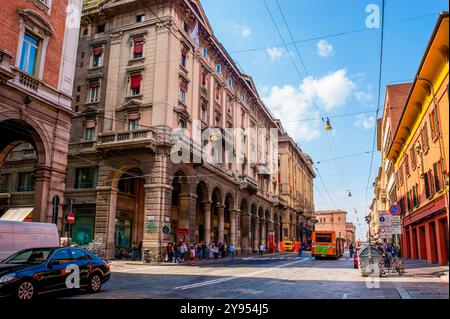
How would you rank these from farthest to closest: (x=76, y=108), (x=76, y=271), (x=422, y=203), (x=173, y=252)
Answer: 1. (x=76, y=108)
2. (x=173, y=252)
3. (x=422, y=203)
4. (x=76, y=271)

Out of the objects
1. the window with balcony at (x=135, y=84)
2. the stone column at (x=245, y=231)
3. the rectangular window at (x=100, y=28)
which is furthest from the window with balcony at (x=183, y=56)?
the stone column at (x=245, y=231)

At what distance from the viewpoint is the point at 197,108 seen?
117ft

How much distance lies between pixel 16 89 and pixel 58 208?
618 cm

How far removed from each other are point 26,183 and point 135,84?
505 inches

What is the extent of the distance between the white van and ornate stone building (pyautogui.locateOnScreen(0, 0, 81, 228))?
430 centimetres

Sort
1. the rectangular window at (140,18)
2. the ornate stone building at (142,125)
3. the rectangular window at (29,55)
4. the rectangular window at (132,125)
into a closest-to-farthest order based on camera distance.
Result: the rectangular window at (29,55) → the ornate stone building at (142,125) → the rectangular window at (132,125) → the rectangular window at (140,18)

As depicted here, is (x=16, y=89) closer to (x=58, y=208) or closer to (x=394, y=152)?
(x=58, y=208)

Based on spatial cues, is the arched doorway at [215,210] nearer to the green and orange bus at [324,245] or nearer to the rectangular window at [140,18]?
the green and orange bus at [324,245]

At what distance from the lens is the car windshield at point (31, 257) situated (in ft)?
34.4

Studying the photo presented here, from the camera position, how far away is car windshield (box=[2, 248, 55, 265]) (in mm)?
10500

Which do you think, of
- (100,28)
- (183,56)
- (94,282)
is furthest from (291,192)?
(94,282)

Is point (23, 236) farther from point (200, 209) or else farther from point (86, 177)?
point (200, 209)

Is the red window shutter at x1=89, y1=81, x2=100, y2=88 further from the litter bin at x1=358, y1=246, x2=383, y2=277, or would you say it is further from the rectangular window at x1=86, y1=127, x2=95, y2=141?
the litter bin at x1=358, y1=246, x2=383, y2=277
